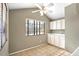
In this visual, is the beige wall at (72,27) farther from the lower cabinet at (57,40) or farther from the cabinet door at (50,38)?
the cabinet door at (50,38)

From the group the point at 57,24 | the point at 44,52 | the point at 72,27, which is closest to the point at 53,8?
the point at 57,24

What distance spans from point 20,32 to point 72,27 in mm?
798

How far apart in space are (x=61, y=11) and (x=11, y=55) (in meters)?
0.94

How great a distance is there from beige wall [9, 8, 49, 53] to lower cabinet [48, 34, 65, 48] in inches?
4.7

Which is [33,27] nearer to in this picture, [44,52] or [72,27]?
[44,52]

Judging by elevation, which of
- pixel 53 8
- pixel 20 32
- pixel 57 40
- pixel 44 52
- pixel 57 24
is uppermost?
pixel 53 8

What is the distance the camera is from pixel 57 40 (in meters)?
1.45

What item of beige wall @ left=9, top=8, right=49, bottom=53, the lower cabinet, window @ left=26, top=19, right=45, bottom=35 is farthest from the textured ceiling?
the lower cabinet

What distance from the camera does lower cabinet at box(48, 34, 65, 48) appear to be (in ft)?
4.26

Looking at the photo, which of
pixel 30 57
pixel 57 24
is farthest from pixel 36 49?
pixel 57 24

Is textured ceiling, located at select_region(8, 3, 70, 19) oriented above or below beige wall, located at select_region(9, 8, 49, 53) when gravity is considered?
above

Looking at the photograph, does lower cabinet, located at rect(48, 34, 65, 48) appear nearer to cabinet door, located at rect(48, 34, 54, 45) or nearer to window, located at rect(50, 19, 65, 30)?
cabinet door, located at rect(48, 34, 54, 45)

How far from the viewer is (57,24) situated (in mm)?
1385

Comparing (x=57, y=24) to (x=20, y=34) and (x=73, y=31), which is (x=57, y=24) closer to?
(x=73, y=31)
